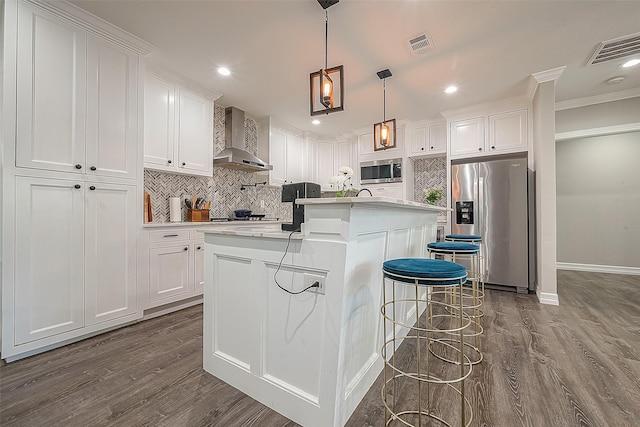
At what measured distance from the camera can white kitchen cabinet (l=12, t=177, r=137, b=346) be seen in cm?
189

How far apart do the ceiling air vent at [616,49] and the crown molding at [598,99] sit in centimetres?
133

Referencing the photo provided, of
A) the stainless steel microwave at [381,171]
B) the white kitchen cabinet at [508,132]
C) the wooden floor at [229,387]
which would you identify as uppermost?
the white kitchen cabinet at [508,132]

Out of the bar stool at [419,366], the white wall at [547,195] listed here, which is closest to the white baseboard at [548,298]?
the white wall at [547,195]

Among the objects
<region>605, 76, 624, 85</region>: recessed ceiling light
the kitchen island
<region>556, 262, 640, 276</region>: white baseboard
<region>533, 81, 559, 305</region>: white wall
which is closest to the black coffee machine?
the kitchen island

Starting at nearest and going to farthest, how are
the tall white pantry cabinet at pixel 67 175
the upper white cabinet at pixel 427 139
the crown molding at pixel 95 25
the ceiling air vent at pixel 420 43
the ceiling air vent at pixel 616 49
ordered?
the tall white pantry cabinet at pixel 67 175 → the crown molding at pixel 95 25 → the ceiling air vent at pixel 420 43 → the ceiling air vent at pixel 616 49 → the upper white cabinet at pixel 427 139

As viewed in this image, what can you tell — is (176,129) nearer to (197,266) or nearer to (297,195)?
(197,266)

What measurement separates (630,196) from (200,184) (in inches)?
261

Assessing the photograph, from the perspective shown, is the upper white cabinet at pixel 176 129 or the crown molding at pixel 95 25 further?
the upper white cabinet at pixel 176 129

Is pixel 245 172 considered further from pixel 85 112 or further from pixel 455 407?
pixel 455 407

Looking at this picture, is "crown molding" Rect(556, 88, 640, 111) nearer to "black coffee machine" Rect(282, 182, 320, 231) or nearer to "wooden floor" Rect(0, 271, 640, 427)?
"wooden floor" Rect(0, 271, 640, 427)

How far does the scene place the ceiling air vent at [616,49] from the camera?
100 inches

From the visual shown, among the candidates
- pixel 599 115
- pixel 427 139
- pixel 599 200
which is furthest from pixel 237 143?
pixel 599 200

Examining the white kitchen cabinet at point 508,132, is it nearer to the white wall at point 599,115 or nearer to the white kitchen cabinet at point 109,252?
the white wall at point 599,115

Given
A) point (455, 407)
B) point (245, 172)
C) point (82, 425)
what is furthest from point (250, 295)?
point (245, 172)
